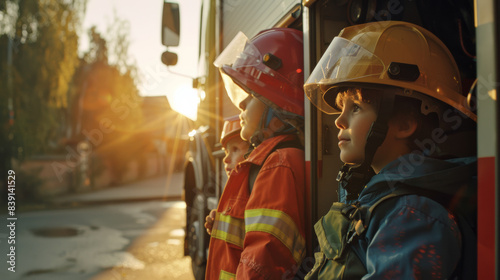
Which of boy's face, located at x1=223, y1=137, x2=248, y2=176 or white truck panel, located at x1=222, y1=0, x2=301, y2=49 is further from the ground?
white truck panel, located at x1=222, y1=0, x2=301, y2=49

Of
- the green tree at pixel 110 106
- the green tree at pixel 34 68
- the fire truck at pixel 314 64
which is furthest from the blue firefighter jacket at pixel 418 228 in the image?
the green tree at pixel 110 106

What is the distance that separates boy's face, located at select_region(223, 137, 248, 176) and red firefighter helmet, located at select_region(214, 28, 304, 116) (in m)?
0.61

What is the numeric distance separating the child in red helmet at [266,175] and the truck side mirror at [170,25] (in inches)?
98.4

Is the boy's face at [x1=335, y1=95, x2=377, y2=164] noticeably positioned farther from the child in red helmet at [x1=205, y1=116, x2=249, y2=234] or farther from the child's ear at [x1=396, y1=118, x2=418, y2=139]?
the child in red helmet at [x1=205, y1=116, x2=249, y2=234]

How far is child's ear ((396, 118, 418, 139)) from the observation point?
144 cm

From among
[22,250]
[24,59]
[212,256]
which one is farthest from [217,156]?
[24,59]

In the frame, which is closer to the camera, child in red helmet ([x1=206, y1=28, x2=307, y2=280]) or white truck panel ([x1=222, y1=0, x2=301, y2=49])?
child in red helmet ([x1=206, y1=28, x2=307, y2=280])

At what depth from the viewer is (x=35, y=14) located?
43.8 feet

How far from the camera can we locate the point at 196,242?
4469mm

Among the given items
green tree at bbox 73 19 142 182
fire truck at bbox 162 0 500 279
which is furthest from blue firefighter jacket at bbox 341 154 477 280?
green tree at bbox 73 19 142 182

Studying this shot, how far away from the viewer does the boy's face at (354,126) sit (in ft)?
4.85

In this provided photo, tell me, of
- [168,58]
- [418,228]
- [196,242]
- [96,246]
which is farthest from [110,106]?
[418,228]

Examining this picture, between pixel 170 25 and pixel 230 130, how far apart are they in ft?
8.02

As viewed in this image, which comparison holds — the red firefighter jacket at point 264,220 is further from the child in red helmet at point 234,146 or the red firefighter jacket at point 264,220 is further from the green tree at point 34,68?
the green tree at point 34,68
